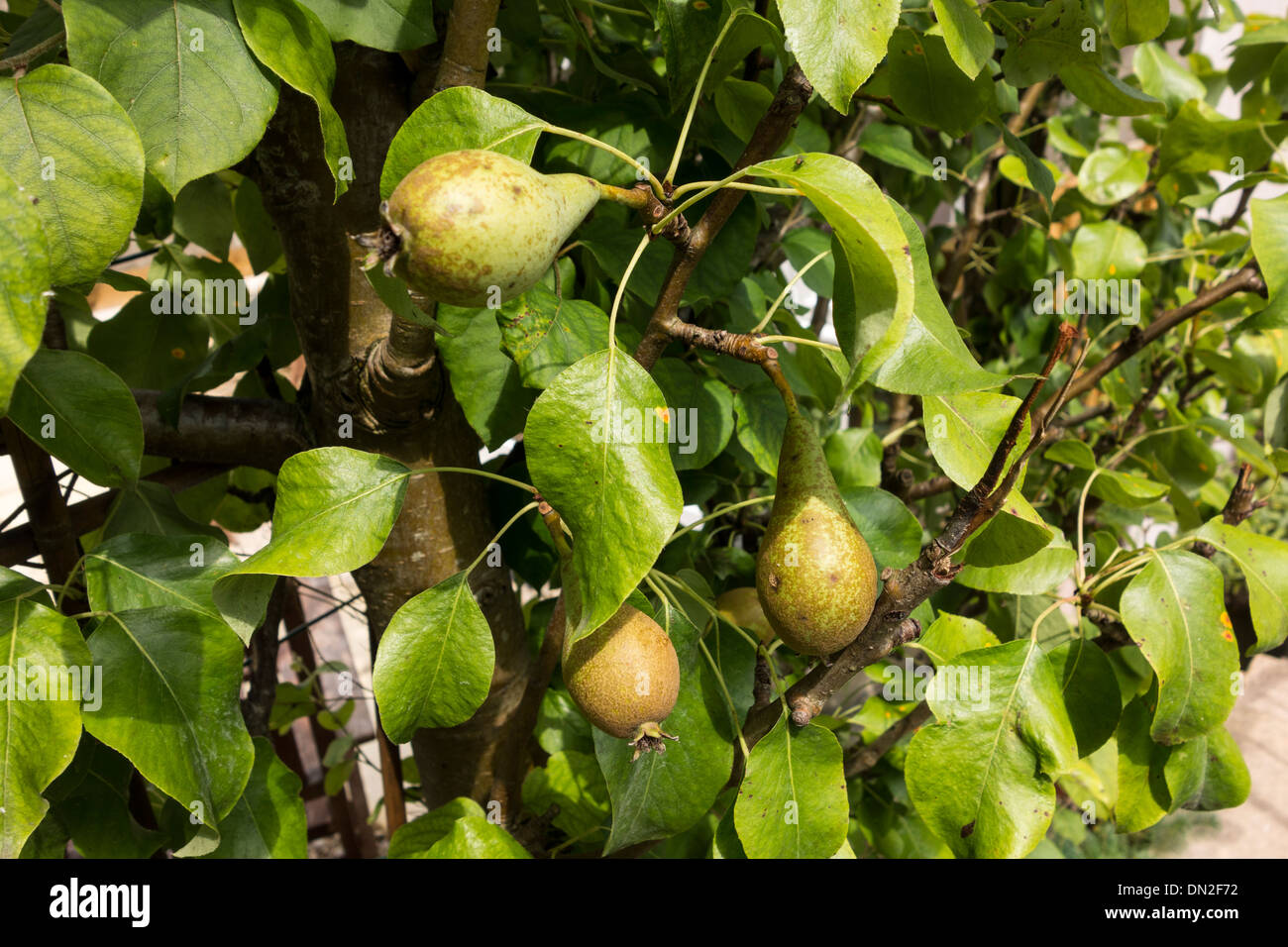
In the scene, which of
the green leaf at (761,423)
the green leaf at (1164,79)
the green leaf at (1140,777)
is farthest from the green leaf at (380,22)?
the green leaf at (1164,79)

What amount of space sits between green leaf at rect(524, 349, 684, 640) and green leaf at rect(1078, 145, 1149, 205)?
3.03 feet

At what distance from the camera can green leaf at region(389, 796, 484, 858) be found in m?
0.64

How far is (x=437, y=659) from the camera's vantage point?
53 cm

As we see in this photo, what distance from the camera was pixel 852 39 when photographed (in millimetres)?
406

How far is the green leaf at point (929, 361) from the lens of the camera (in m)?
0.43

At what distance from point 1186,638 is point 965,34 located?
0.41 m

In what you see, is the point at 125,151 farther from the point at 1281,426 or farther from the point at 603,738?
the point at 1281,426

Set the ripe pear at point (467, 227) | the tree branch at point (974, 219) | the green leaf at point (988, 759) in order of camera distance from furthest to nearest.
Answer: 1. the tree branch at point (974, 219)
2. the green leaf at point (988, 759)
3. the ripe pear at point (467, 227)

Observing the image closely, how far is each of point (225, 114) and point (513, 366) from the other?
0.70 ft

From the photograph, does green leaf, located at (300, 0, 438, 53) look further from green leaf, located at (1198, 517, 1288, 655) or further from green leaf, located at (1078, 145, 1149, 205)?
green leaf, located at (1078, 145, 1149, 205)

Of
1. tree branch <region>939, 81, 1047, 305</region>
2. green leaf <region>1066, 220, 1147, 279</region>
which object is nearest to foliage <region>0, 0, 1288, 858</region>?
green leaf <region>1066, 220, 1147, 279</region>

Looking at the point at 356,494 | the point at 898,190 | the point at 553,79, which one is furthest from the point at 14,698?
the point at 898,190

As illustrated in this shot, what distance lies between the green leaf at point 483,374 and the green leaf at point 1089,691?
0.41 meters

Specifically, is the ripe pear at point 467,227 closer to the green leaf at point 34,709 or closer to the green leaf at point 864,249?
the green leaf at point 864,249
